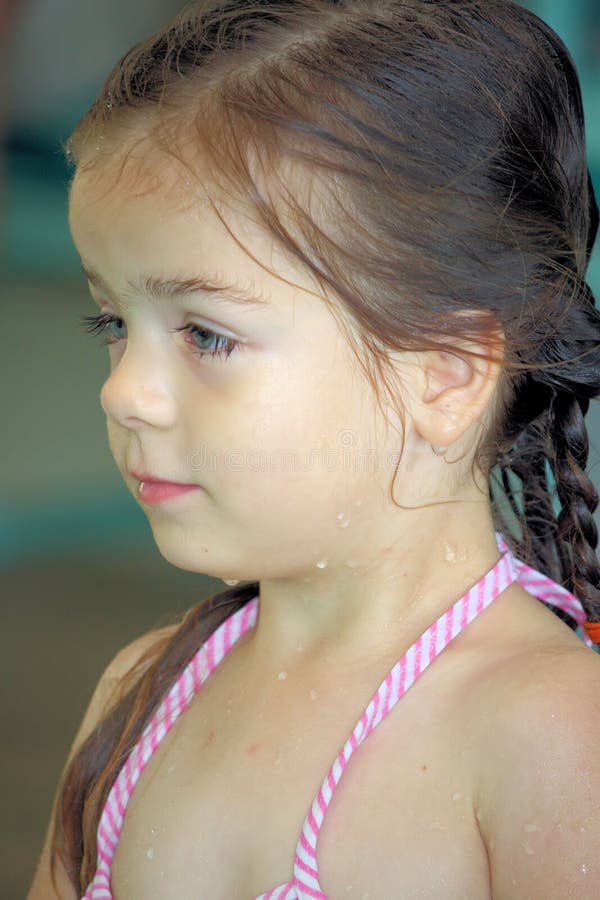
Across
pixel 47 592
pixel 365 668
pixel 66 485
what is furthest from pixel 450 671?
pixel 66 485

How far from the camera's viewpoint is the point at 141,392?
0.93 meters

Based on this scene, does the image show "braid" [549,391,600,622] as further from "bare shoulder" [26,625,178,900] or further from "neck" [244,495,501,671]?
"bare shoulder" [26,625,178,900]

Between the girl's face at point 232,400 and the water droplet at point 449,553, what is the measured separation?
57mm

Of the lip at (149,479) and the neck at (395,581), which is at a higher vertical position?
the lip at (149,479)

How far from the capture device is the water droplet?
3.27 ft

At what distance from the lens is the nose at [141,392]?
924 mm

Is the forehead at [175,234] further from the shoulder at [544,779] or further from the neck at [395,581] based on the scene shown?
the shoulder at [544,779]

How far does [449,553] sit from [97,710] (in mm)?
453

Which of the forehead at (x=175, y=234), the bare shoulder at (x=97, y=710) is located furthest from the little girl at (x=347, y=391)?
the bare shoulder at (x=97, y=710)

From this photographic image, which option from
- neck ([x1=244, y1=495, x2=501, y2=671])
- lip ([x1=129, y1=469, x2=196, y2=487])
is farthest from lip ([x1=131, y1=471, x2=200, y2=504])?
neck ([x1=244, y1=495, x2=501, y2=671])

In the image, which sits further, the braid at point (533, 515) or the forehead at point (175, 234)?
the braid at point (533, 515)

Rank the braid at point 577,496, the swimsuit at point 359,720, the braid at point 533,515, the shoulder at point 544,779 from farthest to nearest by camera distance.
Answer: the braid at point 533,515 → the braid at point 577,496 → the swimsuit at point 359,720 → the shoulder at point 544,779

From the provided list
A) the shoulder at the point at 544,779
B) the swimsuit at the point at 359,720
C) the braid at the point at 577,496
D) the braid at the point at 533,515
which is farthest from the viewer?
the braid at the point at 533,515

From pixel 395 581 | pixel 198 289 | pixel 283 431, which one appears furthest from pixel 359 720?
pixel 198 289
